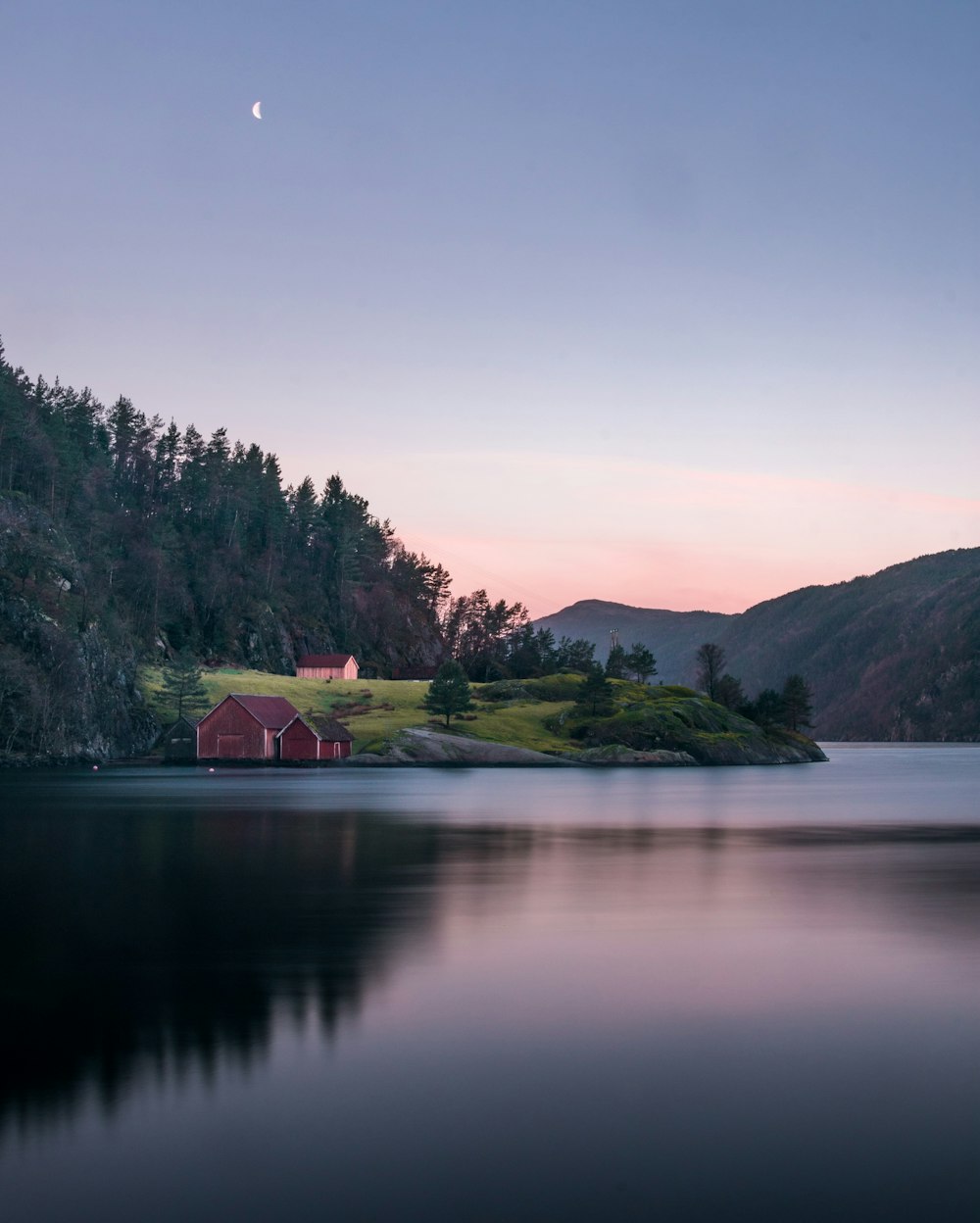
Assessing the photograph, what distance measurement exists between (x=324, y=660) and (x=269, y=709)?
4615 centimetres

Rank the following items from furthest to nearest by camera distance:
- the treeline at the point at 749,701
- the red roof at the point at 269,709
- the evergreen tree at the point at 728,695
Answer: the evergreen tree at the point at 728,695
the treeline at the point at 749,701
the red roof at the point at 269,709

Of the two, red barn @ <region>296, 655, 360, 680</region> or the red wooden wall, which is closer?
the red wooden wall

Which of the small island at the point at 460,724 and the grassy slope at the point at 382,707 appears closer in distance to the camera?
the small island at the point at 460,724

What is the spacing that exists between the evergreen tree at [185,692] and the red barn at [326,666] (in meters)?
39.0

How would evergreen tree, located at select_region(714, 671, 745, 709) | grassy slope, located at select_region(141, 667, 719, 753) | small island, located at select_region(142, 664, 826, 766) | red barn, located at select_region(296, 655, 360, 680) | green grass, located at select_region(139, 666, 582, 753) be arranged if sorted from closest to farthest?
small island, located at select_region(142, 664, 826, 766) → green grass, located at select_region(139, 666, 582, 753) → grassy slope, located at select_region(141, 667, 719, 753) → red barn, located at select_region(296, 655, 360, 680) → evergreen tree, located at select_region(714, 671, 745, 709)

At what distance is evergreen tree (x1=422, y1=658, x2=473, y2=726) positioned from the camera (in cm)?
14888

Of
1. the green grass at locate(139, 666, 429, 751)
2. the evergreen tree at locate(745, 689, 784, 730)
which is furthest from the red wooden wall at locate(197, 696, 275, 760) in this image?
the evergreen tree at locate(745, 689, 784, 730)

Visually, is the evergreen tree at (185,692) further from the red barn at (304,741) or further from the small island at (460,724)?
the red barn at (304,741)

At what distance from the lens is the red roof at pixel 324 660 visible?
185 meters

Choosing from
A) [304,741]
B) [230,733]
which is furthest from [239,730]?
[304,741]

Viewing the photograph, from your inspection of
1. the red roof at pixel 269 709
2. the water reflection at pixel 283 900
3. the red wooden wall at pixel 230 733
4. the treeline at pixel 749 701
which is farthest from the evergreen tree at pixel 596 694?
the water reflection at pixel 283 900

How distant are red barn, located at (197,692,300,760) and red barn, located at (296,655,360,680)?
45.0 meters

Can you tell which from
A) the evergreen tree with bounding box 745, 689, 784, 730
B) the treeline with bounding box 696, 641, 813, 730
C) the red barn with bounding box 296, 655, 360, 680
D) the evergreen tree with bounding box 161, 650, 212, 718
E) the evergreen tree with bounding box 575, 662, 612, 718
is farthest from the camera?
the treeline with bounding box 696, 641, 813, 730

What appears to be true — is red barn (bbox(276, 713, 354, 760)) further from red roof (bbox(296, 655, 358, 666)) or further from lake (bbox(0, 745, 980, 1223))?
lake (bbox(0, 745, 980, 1223))
